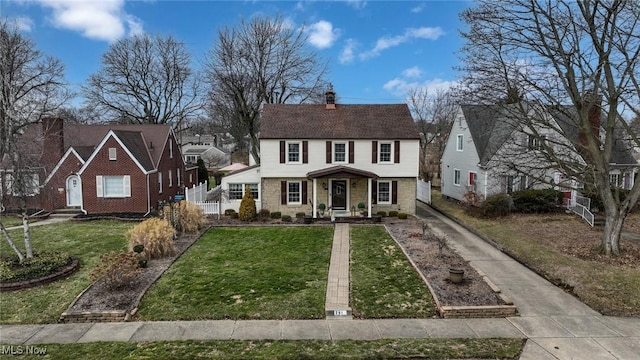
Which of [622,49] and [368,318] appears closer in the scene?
[368,318]

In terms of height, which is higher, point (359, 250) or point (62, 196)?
point (62, 196)

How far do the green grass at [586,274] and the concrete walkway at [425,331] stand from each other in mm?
683

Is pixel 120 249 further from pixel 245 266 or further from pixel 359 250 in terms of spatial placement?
pixel 359 250

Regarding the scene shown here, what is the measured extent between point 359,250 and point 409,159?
9.26m

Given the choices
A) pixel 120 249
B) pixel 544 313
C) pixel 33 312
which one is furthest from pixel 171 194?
pixel 544 313

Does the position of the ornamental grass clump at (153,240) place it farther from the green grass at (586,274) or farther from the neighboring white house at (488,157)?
the neighboring white house at (488,157)

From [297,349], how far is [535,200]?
803 inches

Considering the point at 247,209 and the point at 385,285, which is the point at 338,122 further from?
the point at 385,285

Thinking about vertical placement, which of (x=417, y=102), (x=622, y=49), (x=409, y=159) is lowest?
(x=409, y=159)

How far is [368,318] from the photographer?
924cm

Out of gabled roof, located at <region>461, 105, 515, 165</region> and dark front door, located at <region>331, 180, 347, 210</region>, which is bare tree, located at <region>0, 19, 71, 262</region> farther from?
gabled roof, located at <region>461, 105, 515, 165</region>

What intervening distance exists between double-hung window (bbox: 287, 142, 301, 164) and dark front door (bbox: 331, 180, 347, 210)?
2648mm

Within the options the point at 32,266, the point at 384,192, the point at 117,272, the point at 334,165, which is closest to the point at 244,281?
the point at 117,272

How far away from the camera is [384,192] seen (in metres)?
23.1
